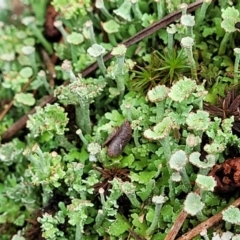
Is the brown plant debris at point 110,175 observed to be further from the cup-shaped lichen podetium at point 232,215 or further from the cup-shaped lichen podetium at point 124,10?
the cup-shaped lichen podetium at point 124,10

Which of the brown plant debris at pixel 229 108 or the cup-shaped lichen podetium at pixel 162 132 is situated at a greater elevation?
the cup-shaped lichen podetium at pixel 162 132

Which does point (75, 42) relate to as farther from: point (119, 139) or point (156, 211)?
point (156, 211)

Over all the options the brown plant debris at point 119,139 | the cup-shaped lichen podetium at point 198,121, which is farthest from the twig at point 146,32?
the cup-shaped lichen podetium at point 198,121

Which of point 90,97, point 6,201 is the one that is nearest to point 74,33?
point 90,97

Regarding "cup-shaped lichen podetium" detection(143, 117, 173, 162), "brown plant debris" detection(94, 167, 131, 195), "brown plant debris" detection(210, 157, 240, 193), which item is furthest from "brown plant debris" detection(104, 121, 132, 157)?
"brown plant debris" detection(210, 157, 240, 193)

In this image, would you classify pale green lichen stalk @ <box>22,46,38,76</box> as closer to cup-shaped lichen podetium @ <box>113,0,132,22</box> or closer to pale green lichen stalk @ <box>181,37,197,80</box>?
cup-shaped lichen podetium @ <box>113,0,132,22</box>

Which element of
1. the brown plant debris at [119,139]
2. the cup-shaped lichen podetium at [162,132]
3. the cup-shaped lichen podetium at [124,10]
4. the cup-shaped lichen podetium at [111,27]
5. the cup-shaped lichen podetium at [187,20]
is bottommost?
the brown plant debris at [119,139]

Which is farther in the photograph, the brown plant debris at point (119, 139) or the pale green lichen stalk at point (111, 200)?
the brown plant debris at point (119, 139)

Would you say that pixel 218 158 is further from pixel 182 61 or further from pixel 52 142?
pixel 52 142
